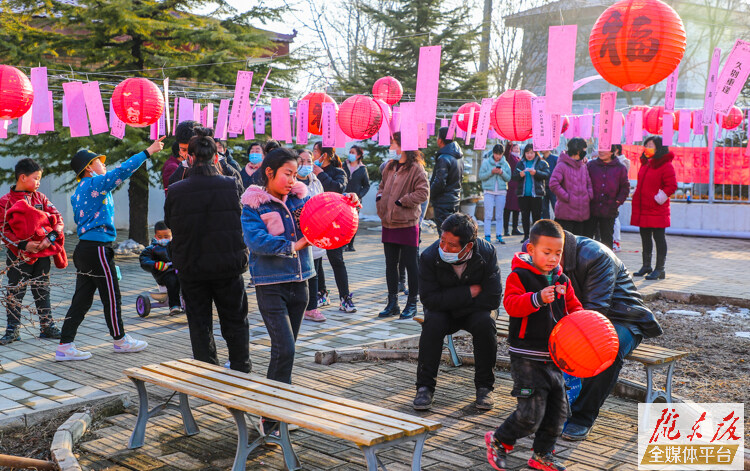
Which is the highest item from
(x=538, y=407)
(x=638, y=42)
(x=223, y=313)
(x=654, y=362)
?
(x=638, y=42)

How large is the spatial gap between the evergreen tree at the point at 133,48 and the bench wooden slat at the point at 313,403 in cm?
833

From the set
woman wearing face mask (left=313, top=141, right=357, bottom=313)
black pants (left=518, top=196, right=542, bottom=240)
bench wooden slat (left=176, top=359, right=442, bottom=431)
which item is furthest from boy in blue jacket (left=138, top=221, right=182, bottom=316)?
black pants (left=518, top=196, right=542, bottom=240)

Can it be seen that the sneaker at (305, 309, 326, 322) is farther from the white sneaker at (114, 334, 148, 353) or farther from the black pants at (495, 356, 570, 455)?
the black pants at (495, 356, 570, 455)

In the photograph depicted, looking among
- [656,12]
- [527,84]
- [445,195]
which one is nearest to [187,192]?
[656,12]

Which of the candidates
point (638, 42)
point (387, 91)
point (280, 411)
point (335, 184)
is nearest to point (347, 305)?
point (335, 184)

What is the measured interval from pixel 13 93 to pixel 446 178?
5.13 meters

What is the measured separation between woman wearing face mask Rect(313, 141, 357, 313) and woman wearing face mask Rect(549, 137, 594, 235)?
3.05 meters

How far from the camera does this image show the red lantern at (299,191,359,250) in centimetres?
410

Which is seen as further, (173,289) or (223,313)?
(173,289)

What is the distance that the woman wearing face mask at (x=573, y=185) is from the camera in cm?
970

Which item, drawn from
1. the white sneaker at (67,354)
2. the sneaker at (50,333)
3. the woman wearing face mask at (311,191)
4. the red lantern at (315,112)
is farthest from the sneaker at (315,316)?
the red lantern at (315,112)

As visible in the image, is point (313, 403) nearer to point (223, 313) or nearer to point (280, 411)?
point (280, 411)

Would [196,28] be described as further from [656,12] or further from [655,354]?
[655,354]

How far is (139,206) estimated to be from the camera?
44.1 feet
